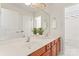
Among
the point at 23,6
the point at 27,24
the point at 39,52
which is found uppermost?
the point at 23,6

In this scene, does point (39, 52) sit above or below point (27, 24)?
below

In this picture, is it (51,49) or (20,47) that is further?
(51,49)

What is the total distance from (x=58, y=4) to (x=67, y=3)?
0.36 ft

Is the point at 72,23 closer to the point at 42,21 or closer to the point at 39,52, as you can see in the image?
the point at 42,21

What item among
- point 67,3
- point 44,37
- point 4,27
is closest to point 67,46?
point 44,37

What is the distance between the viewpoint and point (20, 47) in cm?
162

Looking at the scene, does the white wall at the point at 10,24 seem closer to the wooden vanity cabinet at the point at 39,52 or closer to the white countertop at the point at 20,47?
the white countertop at the point at 20,47

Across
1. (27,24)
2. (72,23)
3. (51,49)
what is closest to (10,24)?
(27,24)

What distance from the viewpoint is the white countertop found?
5.13 feet

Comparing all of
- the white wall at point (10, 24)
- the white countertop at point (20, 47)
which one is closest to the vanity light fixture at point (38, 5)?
the white wall at point (10, 24)

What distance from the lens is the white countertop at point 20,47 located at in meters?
1.56

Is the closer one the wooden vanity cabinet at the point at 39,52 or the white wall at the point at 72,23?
the wooden vanity cabinet at the point at 39,52

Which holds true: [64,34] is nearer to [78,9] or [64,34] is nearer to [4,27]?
[78,9]

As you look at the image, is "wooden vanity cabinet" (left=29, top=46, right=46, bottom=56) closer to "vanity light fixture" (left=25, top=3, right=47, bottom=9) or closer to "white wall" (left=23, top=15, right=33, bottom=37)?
"white wall" (left=23, top=15, right=33, bottom=37)
